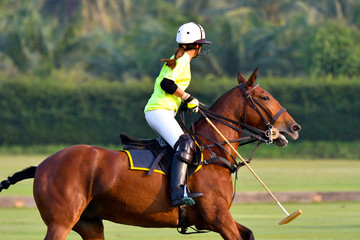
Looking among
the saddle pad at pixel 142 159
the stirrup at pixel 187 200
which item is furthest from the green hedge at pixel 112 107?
the stirrup at pixel 187 200

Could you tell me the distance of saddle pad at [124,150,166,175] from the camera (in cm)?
692

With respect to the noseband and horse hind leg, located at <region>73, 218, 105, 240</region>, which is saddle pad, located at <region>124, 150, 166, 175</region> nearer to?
horse hind leg, located at <region>73, 218, 105, 240</region>

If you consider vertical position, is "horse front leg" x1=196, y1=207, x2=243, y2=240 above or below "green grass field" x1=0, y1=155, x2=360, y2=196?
above

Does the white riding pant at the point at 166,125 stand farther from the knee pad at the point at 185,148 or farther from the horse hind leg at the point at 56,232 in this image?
the horse hind leg at the point at 56,232

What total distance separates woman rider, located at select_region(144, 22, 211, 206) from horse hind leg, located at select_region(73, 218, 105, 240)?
33.2 inches

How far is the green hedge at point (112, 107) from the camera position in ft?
96.5

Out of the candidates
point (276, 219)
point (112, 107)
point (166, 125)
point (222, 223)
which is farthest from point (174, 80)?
point (112, 107)

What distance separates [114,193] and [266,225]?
455cm

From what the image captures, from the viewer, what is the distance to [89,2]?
53219 millimetres

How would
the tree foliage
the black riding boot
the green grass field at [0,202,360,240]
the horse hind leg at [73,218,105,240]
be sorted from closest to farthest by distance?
the black riding boot
the horse hind leg at [73,218,105,240]
the green grass field at [0,202,360,240]
the tree foliage

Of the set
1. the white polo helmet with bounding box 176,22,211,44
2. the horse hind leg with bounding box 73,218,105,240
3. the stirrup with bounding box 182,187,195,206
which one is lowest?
the horse hind leg with bounding box 73,218,105,240

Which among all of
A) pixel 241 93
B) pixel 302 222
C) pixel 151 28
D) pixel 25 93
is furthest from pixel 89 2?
pixel 241 93

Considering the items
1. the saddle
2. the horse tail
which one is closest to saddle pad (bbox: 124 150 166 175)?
the saddle

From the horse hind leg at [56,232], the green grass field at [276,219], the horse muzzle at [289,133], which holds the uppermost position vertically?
the horse muzzle at [289,133]
